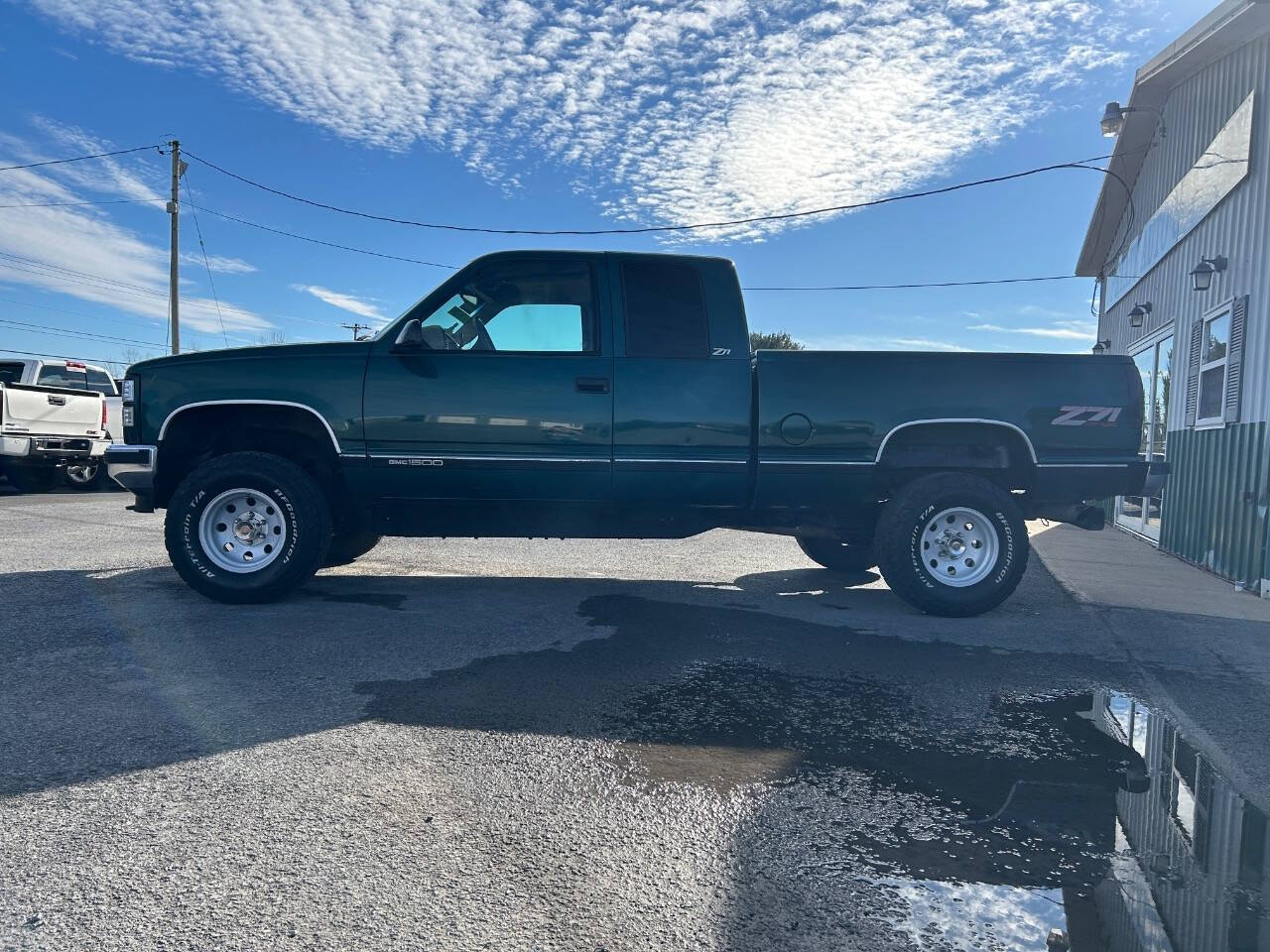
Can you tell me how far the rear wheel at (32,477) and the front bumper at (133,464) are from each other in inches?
404

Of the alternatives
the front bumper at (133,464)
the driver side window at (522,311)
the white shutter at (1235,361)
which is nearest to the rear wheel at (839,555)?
the driver side window at (522,311)

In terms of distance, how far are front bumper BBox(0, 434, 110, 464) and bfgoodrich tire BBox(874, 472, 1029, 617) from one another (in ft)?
41.3

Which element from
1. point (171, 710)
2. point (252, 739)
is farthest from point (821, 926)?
point (171, 710)

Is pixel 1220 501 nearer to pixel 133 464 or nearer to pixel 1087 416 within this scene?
pixel 1087 416

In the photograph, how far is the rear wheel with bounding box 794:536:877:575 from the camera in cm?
771

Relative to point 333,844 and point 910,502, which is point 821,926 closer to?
point 333,844

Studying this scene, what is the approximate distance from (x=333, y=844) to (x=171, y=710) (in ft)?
5.04

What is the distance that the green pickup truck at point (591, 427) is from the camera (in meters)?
5.90

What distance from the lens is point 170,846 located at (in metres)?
2.59

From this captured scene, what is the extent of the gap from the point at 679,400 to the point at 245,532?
2.97 meters

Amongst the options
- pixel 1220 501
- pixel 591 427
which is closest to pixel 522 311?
pixel 591 427

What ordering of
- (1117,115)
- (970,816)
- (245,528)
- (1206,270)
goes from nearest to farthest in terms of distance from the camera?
(970,816) → (245,528) → (1206,270) → (1117,115)

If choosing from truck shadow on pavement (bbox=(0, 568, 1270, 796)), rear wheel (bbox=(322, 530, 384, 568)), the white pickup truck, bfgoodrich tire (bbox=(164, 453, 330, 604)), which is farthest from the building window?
the white pickup truck

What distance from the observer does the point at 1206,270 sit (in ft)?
29.8
